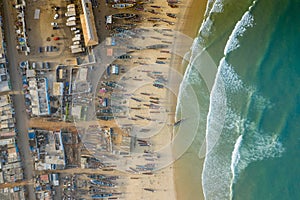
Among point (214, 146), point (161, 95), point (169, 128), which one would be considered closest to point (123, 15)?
point (161, 95)

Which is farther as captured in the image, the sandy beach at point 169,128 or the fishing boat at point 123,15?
the fishing boat at point 123,15

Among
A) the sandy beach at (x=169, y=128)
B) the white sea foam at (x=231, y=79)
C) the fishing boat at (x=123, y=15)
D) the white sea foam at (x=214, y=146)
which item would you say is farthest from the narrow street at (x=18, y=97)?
the white sea foam at (x=231, y=79)

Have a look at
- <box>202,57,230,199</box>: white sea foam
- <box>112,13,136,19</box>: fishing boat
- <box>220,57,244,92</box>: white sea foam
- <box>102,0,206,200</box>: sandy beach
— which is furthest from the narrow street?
<box>220,57,244,92</box>: white sea foam

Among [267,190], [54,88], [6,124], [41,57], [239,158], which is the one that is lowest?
[267,190]

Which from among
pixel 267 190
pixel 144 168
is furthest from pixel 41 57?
pixel 267 190

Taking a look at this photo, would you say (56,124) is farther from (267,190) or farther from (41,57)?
(267,190)

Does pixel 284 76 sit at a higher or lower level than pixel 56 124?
higher

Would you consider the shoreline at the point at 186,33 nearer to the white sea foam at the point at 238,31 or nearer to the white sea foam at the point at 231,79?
the white sea foam at the point at 238,31
